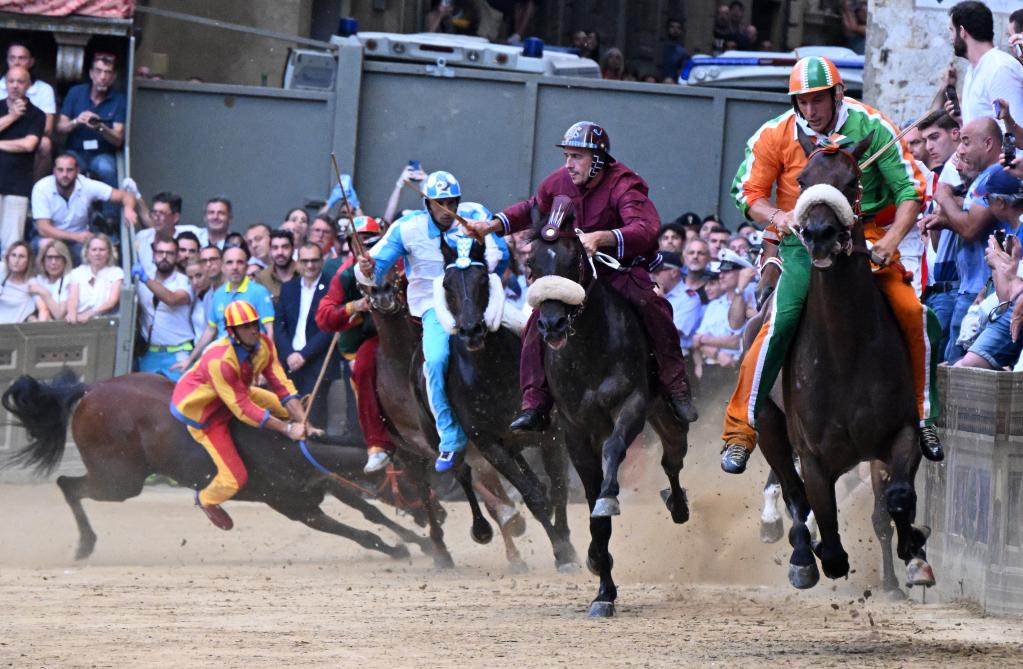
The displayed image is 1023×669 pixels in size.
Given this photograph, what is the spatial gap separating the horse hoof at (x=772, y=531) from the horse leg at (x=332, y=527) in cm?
306

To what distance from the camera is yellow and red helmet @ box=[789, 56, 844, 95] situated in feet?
29.2

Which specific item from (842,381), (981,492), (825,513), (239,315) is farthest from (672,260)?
(842,381)

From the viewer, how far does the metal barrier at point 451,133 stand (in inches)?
743

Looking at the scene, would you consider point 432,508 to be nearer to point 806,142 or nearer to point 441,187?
point 441,187

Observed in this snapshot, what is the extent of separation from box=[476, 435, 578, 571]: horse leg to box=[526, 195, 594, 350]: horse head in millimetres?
1993

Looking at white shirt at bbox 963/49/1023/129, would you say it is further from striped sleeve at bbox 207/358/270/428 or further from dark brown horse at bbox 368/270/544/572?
striped sleeve at bbox 207/358/270/428

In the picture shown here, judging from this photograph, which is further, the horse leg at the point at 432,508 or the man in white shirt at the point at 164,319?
the man in white shirt at the point at 164,319

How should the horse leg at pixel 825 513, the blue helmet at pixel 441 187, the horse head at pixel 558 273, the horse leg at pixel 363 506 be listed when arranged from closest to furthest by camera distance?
the horse leg at pixel 825 513, the horse head at pixel 558 273, the blue helmet at pixel 441 187, the horse leg at pixel 363 506

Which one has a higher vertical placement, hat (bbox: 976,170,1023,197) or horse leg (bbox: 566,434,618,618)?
hat (bbox: 976,170,1023,197)

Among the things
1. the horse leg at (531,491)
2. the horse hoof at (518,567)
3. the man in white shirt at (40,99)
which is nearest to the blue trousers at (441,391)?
the horse leg at (531,491)

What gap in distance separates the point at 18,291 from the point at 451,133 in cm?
522

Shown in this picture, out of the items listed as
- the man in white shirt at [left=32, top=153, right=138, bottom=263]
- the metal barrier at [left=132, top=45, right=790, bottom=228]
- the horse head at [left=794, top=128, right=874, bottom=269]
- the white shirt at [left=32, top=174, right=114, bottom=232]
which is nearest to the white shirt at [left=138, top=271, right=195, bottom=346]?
the man in white shirt at [left=32, top=153, right=138, bottom=263]

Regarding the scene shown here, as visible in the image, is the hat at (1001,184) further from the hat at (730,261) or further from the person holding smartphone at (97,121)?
the person holding smartphone at (97,121)

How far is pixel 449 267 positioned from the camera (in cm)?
1180
